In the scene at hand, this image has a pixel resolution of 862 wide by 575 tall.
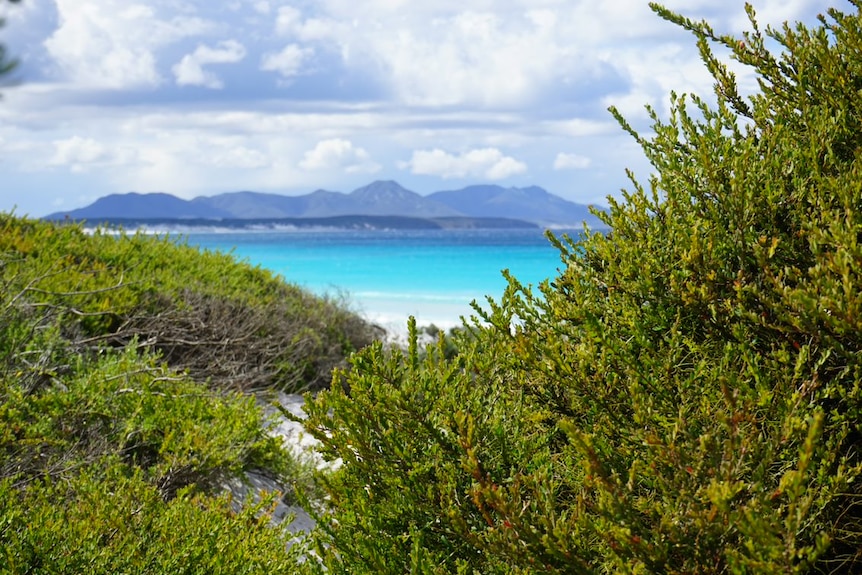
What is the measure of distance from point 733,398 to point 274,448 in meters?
5.18

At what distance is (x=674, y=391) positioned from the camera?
97.7 inches

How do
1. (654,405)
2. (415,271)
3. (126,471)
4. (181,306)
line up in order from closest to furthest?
1. (654,405)
2. (126,471)
3. (181,306)
4. (415,271)

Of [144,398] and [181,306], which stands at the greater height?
[181,306]

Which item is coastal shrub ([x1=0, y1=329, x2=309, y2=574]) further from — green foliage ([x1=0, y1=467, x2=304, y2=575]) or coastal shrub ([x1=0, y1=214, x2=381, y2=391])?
coastal shrub ([x1=0, y1=214, x2=381, y2=391])

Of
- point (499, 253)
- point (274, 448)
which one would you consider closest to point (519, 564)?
point (274, 448)

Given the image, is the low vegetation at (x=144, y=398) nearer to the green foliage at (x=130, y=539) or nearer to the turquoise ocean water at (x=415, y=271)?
the green foliage at (x=130, y=539)

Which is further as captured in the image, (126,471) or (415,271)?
(415,271)

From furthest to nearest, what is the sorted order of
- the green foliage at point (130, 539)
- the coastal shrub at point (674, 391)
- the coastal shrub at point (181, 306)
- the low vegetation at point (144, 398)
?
the coastal shrub at point (181, 306)
the low vegetation at point (144, 398)
the green foliage at point (130, 539)
the coastal shrub at point (674, 391)

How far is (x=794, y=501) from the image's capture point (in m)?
1.84

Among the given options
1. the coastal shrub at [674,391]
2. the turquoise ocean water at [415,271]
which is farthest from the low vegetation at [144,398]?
the turquoise ocean water at [415,271]

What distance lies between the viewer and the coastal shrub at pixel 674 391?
209cm

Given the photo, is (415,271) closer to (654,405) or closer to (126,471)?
(126,471)

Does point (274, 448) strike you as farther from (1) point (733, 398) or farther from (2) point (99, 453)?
(1) point (733, 398)

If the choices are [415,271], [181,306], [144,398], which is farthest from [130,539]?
[415,271]
